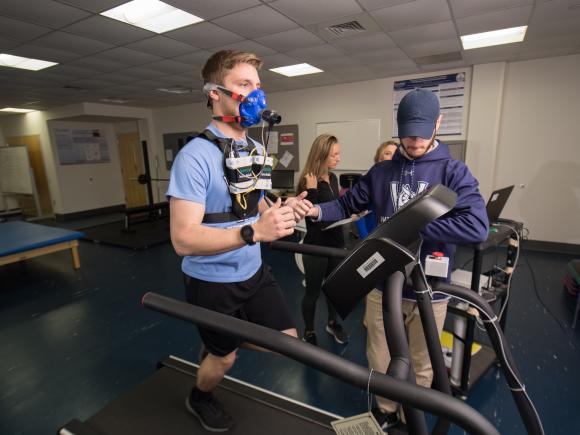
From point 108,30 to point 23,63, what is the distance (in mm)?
1961

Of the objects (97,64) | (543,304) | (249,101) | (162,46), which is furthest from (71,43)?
(543,304)

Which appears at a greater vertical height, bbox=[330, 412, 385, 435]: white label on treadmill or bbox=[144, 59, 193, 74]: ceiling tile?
bbox=[144, 59, 193, 74]: ceiling tile

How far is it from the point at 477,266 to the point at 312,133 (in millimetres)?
4745

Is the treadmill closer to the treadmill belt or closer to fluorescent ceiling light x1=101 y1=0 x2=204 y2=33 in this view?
the treadmill belt

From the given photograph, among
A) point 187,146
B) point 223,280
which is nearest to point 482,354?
point 223,280

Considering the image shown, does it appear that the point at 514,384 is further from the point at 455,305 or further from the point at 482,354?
the point at 482,354

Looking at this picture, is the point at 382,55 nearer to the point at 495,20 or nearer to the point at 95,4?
the point at 495,20

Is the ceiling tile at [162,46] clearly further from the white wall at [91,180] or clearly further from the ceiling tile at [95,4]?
the white wall at [91,180]

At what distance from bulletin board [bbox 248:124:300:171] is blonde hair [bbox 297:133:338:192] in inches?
160

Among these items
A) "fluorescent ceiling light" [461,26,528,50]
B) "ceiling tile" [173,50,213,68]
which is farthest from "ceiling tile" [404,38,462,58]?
"ceiling tile" [173,50,213,68]

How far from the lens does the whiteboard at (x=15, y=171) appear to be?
765 cm

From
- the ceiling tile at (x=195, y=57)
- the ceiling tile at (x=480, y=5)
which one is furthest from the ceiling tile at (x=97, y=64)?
the ceiling tile at (x=480, y=5)

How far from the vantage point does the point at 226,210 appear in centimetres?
125

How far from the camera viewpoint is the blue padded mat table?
11.6ft
